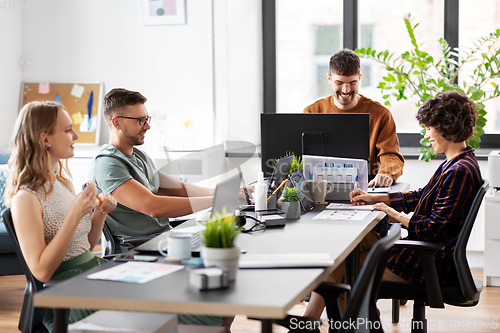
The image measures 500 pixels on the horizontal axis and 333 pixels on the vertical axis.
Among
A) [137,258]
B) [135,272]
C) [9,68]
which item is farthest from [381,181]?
[9,68]

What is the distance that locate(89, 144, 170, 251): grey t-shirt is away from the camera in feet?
7.41

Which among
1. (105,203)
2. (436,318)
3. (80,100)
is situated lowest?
(436,318)

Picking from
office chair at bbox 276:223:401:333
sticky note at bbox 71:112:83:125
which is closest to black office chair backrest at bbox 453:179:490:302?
office chair at bbox 276:223:401:333

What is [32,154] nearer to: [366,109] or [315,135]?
[315,135]

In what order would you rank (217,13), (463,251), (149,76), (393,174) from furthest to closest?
(149,76) → (217,13) → (393,174) → (463,251)

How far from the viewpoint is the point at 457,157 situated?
2195 mm

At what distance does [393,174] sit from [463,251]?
3.05 feet

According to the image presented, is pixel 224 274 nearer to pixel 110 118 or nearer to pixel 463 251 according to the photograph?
pixel 463 251

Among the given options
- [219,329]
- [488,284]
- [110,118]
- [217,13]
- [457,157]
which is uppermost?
[217,13]

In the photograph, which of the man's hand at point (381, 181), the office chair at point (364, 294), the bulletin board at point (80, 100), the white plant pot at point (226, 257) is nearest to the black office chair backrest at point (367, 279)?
the office chair at point (364, 294)

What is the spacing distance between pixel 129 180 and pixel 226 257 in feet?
3.29

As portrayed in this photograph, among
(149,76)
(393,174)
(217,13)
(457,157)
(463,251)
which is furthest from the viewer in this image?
(149,76)

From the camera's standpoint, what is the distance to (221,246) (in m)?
1.40

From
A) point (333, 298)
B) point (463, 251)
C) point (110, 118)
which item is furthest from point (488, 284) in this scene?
point (110, 118)
